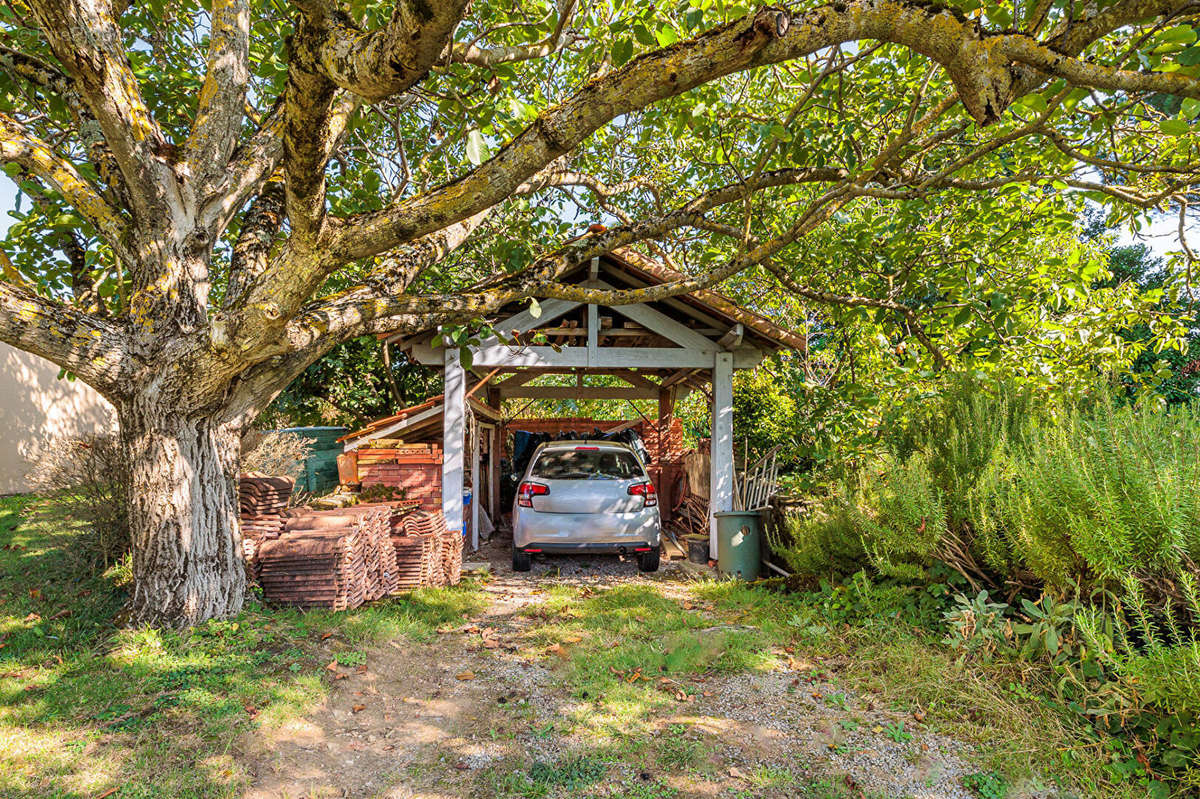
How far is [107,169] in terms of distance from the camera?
4.61 meters

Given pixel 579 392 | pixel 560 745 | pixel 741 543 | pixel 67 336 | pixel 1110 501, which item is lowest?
pixel 560 745

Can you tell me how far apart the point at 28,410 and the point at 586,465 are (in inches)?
473

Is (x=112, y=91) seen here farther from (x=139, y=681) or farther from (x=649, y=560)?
(x=649, y=560)

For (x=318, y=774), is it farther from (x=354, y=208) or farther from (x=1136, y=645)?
(x=354, y=208)

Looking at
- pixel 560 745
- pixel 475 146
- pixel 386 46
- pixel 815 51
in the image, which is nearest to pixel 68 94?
pixel 386 46

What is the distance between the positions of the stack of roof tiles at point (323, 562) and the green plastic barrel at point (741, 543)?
394 cm

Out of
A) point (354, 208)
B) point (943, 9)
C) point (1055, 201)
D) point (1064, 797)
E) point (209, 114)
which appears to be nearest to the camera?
point (943, 9)

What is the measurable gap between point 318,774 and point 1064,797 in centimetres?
358

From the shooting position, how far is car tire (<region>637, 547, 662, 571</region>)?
788 cm

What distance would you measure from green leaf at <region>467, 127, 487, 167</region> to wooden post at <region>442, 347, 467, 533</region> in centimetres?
523

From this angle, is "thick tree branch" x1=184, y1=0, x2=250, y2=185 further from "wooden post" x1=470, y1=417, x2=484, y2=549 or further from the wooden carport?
"wooden post" x1=470, y1=417, x2=484, y2=549

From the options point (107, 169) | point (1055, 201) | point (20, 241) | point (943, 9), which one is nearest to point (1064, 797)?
point (943, 9)

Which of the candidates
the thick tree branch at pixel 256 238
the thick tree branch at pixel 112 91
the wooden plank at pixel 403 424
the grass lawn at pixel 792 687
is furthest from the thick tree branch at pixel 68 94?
the grass lawn at pixel 792 687

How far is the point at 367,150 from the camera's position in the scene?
21.4 feet
